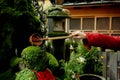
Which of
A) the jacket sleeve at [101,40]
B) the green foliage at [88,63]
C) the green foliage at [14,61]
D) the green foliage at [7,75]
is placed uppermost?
the jacket sleeve at [101,40]

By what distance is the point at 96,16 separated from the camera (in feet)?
45.5

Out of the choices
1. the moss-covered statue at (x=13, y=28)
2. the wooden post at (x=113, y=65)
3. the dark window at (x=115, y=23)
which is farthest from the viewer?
the dark window at (x=115, y=23)

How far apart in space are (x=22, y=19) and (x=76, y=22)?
35.0 ft

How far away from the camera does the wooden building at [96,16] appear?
43.4 feet

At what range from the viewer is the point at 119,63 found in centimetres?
538

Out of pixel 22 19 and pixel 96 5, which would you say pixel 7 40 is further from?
Result: pixel 96 5

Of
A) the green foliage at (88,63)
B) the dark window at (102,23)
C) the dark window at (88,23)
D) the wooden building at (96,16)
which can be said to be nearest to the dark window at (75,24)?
the wooden building at (96,16)

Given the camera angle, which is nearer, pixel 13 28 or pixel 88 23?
pixel 13 28

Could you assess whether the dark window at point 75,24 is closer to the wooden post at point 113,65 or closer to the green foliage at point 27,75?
the wooden post at point 113,65

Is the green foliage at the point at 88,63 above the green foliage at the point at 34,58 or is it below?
below

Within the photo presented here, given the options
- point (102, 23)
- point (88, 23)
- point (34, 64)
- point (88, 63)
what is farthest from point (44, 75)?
point (88, 23)

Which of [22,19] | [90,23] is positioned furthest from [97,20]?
[22,19]

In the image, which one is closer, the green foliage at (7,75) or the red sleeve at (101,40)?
the red sleeve at (101,40)

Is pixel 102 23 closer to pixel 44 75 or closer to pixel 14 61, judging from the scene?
pixel 14 61
